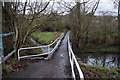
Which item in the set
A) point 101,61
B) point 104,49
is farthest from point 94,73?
point 104,49

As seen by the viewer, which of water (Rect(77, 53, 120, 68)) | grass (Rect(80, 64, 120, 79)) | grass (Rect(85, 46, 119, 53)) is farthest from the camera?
A: grass (Rect(85, 46, 119, 53))

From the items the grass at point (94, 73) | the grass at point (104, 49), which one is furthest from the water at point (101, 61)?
the grass at point (94, 73)

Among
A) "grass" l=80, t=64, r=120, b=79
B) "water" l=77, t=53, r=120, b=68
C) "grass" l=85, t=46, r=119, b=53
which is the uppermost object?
"grass" l=80, t=64, r=120, b=79

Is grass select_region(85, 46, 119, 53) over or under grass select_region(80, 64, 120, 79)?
under

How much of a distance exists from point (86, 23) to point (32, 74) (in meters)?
11.9

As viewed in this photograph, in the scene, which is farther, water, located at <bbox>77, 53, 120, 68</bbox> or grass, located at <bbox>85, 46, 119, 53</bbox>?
grass, located at <bbox>85, 46, 119, 53</bbox>

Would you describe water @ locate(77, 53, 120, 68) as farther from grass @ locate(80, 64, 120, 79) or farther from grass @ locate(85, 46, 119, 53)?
grass @ locate(80, 64, 120, 79)

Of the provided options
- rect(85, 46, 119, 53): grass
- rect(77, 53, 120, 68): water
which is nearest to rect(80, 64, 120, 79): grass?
rect(77, 53, 120, 68): water

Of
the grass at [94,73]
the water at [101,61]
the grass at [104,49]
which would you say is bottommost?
the water at [101,61]

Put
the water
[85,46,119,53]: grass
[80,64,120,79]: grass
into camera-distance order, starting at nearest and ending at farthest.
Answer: [80,64,120,79]: grass
the water
[85,46,119,53]: grass

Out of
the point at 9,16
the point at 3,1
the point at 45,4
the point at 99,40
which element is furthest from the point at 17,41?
the point at 99,40

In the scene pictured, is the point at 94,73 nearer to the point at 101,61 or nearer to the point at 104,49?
the point at 101,61

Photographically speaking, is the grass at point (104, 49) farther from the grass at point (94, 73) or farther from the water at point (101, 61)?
the grass at point (94, 73)

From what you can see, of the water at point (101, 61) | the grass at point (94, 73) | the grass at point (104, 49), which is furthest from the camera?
the grass at point (104, 49)
